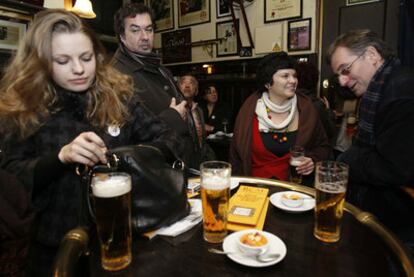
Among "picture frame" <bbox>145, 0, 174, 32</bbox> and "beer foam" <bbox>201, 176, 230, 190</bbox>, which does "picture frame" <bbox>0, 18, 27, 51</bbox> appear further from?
"beer foam" <bbox>201, 176, 230, 190</bbox>

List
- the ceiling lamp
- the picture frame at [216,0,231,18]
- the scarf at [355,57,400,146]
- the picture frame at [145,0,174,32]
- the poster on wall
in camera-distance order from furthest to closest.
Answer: the picture frame at [145,0,174,32] < the poster on wall < the picture frame at [216,0,231,18] < the ceiling lamp < the scarf at [355,57,400,146]

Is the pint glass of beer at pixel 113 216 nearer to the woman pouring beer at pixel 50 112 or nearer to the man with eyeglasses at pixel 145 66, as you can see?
the woman pouring beer at pixel 50 112

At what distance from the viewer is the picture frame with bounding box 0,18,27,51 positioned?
2940 mm

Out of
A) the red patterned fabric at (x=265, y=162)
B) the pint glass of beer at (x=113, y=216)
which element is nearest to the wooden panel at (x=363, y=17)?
the red patterned fabric at (x=265, y=162)

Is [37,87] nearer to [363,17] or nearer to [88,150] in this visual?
[88,150]

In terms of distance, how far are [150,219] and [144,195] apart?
8 centimetres

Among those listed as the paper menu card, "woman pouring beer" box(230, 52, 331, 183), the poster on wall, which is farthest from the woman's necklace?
the poster on wall

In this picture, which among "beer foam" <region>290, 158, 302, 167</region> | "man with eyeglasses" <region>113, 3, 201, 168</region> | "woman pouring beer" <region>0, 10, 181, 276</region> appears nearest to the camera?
"woman pouring beer" <region>0, 10, 181, 276</region>

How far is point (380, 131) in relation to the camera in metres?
1.44

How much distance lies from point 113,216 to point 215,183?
0.98 feet

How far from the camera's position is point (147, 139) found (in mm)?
1400

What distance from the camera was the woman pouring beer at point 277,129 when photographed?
2236 millimetres

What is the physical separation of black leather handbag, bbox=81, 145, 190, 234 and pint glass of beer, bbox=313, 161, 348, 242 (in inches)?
17.8

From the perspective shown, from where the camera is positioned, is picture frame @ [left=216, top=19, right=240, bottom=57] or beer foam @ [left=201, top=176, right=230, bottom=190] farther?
picture frame @ [left=216, top=19, right=240, bottom=57]
